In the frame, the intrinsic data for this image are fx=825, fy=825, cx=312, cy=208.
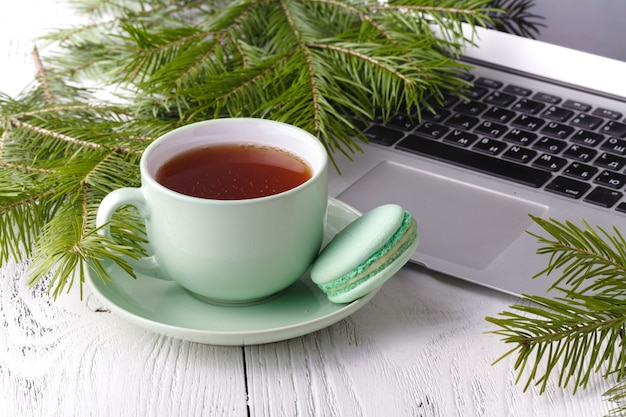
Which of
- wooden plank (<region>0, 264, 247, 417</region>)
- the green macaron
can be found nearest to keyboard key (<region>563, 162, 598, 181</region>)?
the green macaron

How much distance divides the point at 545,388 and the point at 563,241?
3.7 inches

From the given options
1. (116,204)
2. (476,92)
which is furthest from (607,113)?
(116,204)

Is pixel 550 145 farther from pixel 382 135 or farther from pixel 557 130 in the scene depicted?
pixel 382 135

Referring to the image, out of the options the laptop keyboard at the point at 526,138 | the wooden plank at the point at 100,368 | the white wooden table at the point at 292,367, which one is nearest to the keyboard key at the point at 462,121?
the laptop keyboard at the point at 526,138

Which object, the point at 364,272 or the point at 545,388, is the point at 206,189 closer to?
the point at 364,272

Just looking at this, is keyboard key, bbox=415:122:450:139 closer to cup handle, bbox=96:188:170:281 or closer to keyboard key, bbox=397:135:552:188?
keyboard key, bbox=397:135:552:188

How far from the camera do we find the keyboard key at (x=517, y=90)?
2.76 feet

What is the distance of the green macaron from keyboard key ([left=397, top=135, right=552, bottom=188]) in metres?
0.19

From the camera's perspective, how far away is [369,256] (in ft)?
1.77

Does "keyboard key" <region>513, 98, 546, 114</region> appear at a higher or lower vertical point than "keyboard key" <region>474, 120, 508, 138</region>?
lower

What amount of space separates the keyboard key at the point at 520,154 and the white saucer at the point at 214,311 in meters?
0.24

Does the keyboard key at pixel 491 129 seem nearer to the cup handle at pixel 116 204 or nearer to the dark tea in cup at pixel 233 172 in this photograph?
the dark tea in cup at pixel 233 172

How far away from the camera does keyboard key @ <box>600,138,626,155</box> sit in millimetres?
745

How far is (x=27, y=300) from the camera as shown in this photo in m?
0.62
